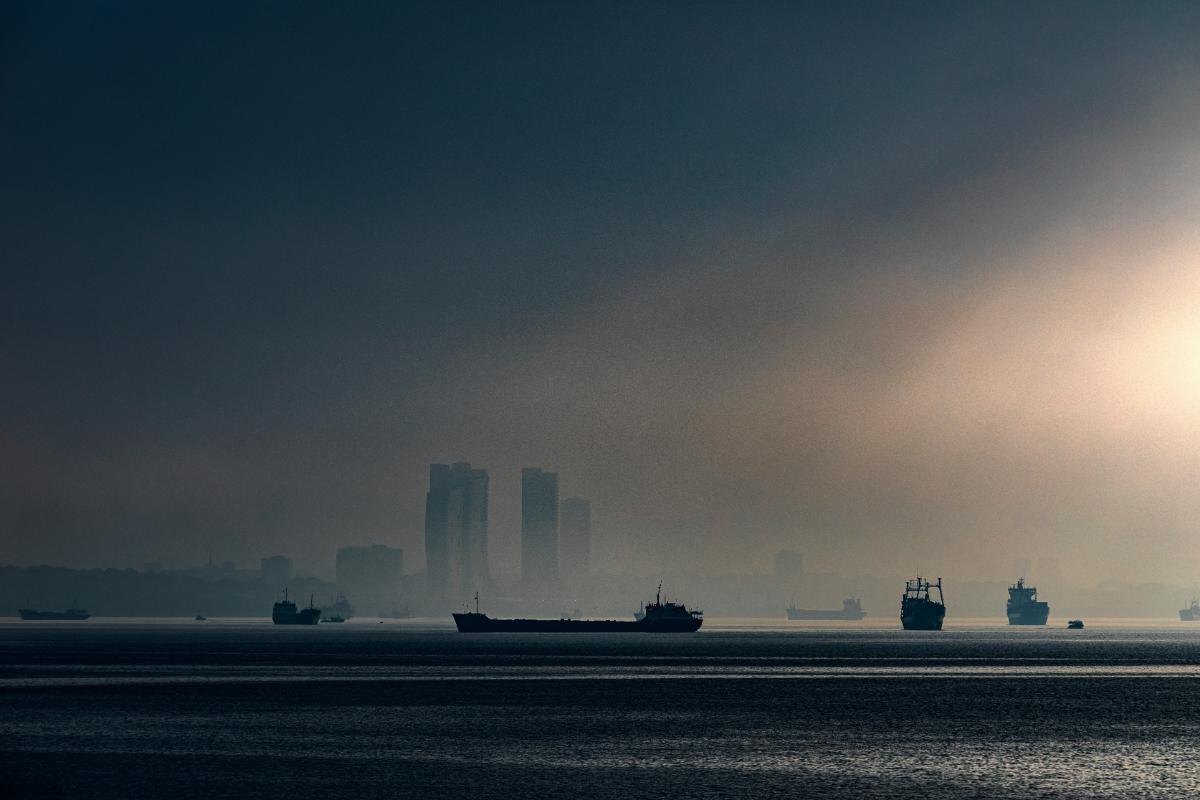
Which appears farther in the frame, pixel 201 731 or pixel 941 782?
pixel 201 731

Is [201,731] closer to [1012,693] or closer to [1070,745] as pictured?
[1070,745]

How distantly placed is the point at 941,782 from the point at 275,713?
6145cm

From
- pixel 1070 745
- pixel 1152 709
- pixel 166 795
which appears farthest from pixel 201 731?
pixel 1152 709

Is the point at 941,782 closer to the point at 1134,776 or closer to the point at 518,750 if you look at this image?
the point at 1134,776

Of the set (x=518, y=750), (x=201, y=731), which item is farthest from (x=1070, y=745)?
(x=201, y=731)

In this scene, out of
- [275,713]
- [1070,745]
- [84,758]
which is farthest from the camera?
[275,713]

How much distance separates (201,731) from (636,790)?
139ft

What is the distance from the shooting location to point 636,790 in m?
61.3

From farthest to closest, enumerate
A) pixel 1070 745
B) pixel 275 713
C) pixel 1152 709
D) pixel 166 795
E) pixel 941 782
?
1. pixel 1152 709
2. pixel 275 713
3. pixel 1070 745
4. pixel 941 782
5. pixel 166 795

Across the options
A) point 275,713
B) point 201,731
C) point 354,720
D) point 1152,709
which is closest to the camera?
point 201,731

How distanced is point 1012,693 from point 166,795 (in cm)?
10483

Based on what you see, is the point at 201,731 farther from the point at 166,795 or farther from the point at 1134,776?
the point at 1134,776

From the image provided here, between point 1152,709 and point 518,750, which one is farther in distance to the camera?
point 1152,709

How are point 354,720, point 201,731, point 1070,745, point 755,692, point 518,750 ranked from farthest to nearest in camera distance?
1. point 755,692
2. point 354,720
3. point 201,731
4. point 1070,745
5. point 518,750
